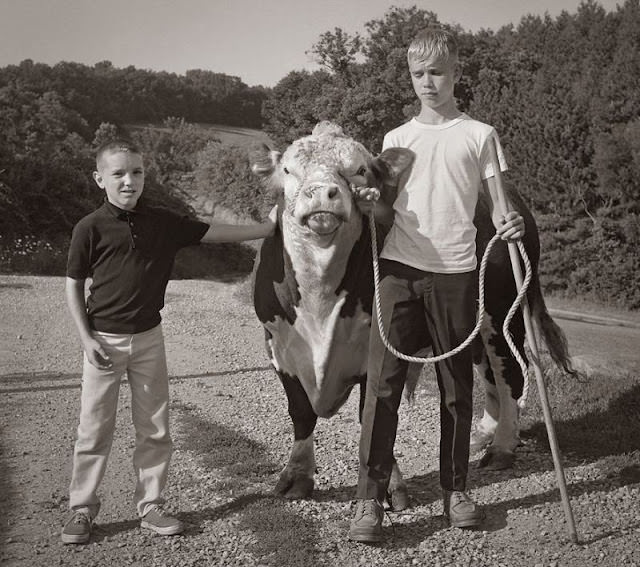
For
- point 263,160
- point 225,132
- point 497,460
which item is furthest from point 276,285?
point 225,132

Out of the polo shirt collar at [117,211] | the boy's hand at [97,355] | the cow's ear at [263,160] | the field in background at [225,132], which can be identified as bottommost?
the boy's hand at [97,355]

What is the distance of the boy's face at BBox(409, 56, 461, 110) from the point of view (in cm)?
395

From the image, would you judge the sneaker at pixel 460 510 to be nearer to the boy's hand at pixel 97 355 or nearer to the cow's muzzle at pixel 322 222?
the cow's muzzle at pixel 322 222

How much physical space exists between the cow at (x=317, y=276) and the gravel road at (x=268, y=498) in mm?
417

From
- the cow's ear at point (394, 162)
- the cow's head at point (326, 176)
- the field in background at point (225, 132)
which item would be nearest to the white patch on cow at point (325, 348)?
the cow's head at point (326, 176)

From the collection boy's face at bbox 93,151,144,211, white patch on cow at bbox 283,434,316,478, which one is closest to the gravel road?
white patch on cow at bbox 283,434,316,478

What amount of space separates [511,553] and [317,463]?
1849 mm

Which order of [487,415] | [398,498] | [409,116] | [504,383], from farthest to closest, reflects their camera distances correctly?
[409,116], [487,415], [504,383], [398,498]

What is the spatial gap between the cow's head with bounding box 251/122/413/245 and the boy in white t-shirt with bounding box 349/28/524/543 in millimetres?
229

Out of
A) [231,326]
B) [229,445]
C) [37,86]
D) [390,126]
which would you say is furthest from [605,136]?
[37,86]

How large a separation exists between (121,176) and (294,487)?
220 cm

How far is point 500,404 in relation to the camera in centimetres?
584

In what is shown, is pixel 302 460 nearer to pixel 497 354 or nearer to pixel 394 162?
pixel 497 354

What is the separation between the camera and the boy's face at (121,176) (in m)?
4.16
